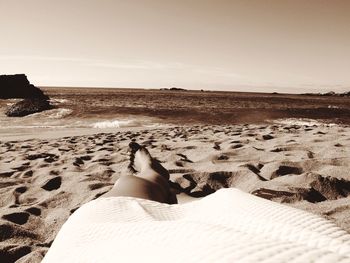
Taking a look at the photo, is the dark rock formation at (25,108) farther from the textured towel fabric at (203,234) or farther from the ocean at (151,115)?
the textured towel fabric at (203,234)

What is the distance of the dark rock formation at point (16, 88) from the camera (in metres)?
30.1

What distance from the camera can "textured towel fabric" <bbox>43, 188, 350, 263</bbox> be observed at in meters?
0.61

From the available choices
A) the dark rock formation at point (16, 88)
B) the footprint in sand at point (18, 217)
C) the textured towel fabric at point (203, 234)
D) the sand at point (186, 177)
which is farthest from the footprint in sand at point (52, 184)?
the dark rock formation at point (16, 88)

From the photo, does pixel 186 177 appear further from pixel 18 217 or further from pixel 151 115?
pixel 151 115

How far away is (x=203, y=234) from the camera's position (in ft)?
2.31

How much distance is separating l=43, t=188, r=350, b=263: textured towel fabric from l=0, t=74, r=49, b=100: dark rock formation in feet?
99.5

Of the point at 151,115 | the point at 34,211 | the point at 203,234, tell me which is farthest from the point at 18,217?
the point at 151,115

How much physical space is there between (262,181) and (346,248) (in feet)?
6.03

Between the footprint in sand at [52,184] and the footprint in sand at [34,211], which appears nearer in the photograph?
the footprint in sand at [34,211]

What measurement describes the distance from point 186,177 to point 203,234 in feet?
7.10

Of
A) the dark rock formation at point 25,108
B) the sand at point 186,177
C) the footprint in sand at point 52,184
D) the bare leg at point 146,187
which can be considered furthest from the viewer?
the dark rock formation at point 25,108

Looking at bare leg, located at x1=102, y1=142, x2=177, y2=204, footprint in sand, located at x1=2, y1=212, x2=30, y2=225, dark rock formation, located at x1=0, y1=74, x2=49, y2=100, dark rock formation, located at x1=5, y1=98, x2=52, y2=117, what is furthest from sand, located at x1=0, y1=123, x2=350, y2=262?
dark rock formation, located at x1=0, y1=74, x2=49, y2=100

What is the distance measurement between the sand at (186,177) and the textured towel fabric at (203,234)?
682 mm

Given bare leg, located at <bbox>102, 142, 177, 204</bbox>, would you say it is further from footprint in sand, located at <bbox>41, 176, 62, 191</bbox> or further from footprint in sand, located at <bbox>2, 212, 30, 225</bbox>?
footprint in sand, located at <bbox>41, 176, 62, 191</bbox>
